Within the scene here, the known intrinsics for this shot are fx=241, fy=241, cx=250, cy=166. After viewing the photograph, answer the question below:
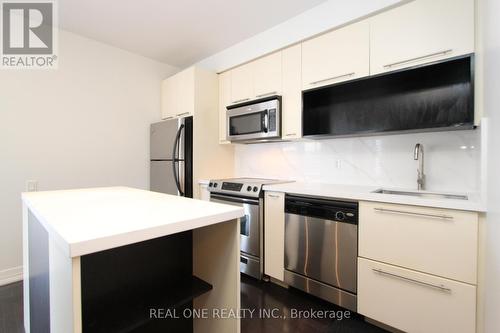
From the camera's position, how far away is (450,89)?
1.72 metres

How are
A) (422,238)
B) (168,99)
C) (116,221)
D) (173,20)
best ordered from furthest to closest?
(168,99)
(173,20)
(422,238)
(116,221)

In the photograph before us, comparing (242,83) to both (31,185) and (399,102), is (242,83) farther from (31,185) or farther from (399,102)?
(31,185)

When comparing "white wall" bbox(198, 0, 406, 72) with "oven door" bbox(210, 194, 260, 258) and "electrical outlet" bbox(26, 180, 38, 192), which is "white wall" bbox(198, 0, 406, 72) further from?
"electrical outlet" bbox(26, 180, 38, 192)

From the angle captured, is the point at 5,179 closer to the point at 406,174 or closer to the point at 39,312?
the point at 39,312

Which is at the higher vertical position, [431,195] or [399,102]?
[399,102]

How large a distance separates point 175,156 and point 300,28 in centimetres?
184

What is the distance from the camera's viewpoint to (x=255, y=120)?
8.21ft

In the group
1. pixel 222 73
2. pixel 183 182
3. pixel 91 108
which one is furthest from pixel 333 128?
pixel 91 108

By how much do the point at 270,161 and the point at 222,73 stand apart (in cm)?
124

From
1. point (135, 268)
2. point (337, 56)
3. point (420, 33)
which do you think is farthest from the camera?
point (337, 56)

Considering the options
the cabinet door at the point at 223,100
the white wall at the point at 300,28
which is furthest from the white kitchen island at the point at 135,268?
the cabinet door at the point at 223,100

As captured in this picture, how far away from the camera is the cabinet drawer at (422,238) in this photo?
1.26 meters

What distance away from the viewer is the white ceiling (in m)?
2.13

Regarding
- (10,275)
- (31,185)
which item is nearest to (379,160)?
(31,185)
